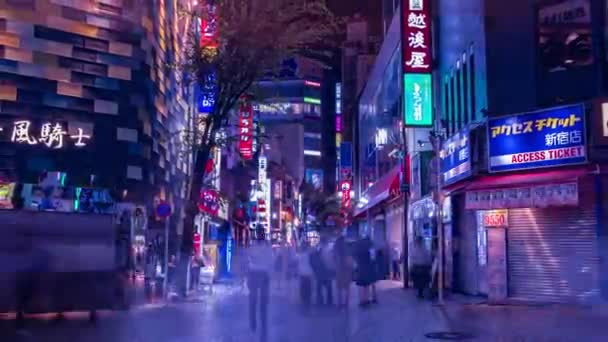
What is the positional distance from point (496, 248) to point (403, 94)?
738cm

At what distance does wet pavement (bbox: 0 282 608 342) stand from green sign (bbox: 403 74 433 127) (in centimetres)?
775

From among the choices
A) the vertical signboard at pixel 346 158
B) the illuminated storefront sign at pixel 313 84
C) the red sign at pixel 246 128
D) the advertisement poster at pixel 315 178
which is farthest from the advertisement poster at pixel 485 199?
the advertisement poster at pixel 315 178

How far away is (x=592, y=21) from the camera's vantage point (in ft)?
58.0

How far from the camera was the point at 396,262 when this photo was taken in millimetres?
33250

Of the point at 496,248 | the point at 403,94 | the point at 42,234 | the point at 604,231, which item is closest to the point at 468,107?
the point at 403,94

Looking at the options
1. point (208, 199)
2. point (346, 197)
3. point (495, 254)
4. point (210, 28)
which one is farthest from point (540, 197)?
point (346, 197)

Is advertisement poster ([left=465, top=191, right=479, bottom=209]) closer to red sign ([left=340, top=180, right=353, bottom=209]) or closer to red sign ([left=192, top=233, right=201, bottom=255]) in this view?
red sign ([left=192, top=233, right=201, bottom=255])

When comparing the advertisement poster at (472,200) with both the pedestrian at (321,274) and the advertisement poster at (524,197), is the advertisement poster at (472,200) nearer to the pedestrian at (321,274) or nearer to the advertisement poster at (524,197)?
the advertisement poster at (524,197)

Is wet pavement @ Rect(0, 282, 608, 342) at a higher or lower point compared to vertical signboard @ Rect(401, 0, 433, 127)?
lower

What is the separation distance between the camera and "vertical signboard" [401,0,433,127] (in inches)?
923

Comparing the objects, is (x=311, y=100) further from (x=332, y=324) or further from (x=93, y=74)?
(x=332, y=324)

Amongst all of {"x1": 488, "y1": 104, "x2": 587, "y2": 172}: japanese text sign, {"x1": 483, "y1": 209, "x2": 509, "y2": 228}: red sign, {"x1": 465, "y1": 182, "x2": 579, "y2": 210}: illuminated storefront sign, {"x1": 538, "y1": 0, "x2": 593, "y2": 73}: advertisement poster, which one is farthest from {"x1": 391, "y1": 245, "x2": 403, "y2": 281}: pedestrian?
{"x1": 538, "y1": 0, "x2": 593, "y2": 73}: advertisement poster

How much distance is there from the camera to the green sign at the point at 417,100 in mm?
24078

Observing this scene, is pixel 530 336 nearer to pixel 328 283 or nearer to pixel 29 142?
pixel 328 283
